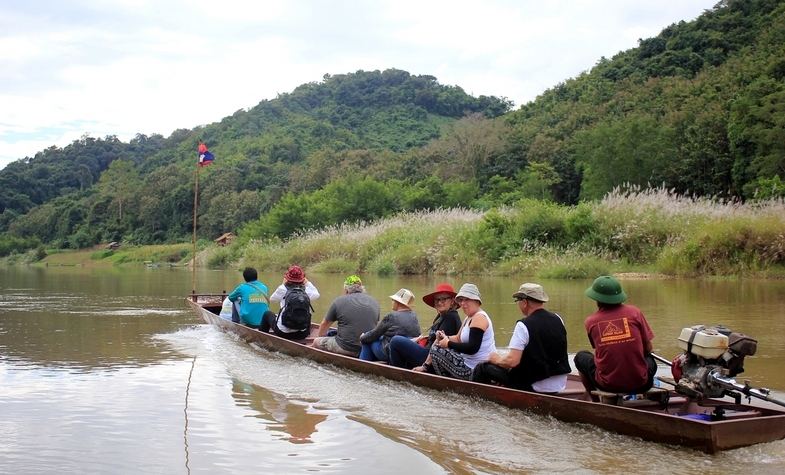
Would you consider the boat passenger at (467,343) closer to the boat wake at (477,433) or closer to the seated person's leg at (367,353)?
the boat wake at (477,433)

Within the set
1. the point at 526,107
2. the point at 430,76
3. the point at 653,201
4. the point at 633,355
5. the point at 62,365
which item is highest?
the point at 430,76

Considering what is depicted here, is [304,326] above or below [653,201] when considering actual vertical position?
below

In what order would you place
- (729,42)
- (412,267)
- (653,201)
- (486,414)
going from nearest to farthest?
(486,414)
(653,201)
(412,267)
(729,42)

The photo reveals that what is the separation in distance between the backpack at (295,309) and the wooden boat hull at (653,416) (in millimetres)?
3092

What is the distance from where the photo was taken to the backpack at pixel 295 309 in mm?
10992

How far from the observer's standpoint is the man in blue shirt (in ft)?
40.3

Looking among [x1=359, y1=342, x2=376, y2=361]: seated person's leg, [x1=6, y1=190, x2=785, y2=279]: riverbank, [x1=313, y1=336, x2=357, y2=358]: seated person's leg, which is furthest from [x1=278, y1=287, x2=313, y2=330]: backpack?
[x1=6, y1=190, x2=785, y2=279]: riverbank

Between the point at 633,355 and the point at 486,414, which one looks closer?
the point at 633,355

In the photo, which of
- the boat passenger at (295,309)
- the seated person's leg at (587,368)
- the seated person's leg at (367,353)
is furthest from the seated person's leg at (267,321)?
the seated person's leg at (587,368)

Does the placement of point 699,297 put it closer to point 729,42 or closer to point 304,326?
point 304,326

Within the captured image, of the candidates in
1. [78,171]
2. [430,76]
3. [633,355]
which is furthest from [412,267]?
[78,171]

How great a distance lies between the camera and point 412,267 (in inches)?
1152

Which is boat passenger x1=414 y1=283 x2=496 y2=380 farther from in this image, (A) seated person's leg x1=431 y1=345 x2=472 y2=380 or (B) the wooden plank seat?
(B) the wooden plank seat

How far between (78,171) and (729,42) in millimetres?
96588
